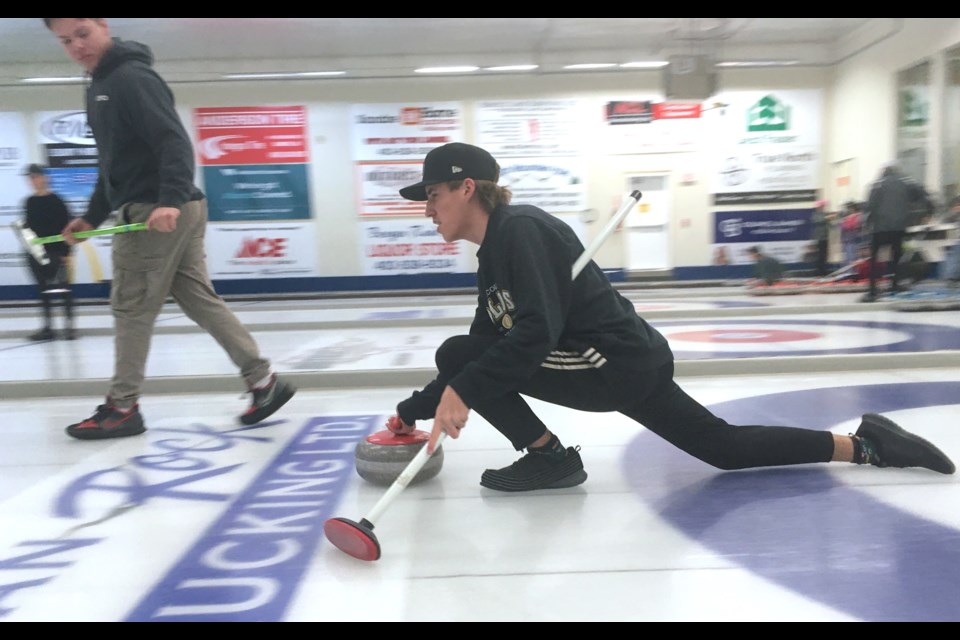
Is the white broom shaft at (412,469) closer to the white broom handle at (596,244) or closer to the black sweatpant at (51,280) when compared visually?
the white broom handle at (596,244)

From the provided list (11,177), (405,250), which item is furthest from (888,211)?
(11,177)

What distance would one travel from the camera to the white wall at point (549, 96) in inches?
433

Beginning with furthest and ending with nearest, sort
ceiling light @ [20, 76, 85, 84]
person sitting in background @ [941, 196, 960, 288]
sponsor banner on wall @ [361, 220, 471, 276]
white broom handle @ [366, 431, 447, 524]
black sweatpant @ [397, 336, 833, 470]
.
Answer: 1. sponsor banner on wall @ [361, 220, 471, 276]
2. ceiling light @ [20, 76, 85, 84]
3. person sitting in background @ [941, 196, 960, 288]
4. black sweatpant @ [397, 336, 833, 470]
5. white broom handle @ [366, 431, 447, 524]

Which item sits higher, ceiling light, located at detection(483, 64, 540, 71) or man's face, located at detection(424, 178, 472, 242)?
ceiling light, located at detection(483, 64, 540, 71)

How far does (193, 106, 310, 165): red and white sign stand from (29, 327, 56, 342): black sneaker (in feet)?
19.4

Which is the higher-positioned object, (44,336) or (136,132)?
(136,132)

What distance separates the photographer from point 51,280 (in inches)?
235

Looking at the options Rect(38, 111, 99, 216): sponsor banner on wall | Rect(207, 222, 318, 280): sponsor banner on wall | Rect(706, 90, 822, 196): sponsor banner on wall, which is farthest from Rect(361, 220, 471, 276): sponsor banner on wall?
Rect(706, 90, 822, 196): sponsor banner on wall

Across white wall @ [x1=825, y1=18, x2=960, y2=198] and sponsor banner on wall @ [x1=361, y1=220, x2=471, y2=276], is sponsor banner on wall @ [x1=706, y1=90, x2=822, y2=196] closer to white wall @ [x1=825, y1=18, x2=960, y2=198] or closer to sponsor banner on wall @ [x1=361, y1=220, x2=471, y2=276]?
white wall @ [x1=825, y1=18, x2=960, y2=198]

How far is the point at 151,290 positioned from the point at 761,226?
447 inches

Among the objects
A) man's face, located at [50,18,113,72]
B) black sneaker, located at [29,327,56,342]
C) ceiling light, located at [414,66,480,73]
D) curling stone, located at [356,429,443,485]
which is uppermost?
ceiling light, located at [414,66,480,73]

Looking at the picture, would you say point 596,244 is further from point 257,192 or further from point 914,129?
point 914,129

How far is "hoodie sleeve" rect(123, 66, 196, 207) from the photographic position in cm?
239
